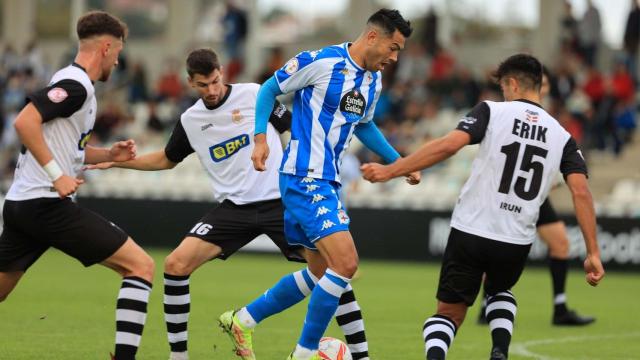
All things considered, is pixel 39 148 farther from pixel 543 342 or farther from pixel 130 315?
pixel 543 342

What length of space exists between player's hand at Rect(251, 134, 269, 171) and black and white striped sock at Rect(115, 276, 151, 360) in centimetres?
102

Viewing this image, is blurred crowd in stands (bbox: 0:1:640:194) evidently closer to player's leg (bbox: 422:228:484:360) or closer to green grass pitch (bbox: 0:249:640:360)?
green grass pitch (bbox: 0:249:640:360)

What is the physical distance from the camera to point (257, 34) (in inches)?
1169

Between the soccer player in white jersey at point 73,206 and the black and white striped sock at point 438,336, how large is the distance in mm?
1785

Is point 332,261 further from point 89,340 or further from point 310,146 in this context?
point 89,340

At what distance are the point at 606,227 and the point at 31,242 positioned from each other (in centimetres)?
1242

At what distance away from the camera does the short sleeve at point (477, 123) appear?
700 cm

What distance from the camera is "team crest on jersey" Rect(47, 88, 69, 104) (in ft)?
22.7

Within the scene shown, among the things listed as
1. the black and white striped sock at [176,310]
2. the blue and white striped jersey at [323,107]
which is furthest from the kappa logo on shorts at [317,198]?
the black and white striped sock at [176,310]

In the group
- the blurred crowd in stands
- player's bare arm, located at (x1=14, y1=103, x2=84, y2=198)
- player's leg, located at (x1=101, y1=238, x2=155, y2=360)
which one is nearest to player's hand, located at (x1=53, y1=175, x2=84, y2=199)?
player's bare arm, located at (x1=14, y1=103, x2=84, y2=198)

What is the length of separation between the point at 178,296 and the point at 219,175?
1037 millimetres

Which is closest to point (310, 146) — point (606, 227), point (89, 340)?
point (89, 340)

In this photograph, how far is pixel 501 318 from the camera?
7.45 meters

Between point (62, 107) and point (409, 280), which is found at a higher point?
point (62, 107)
